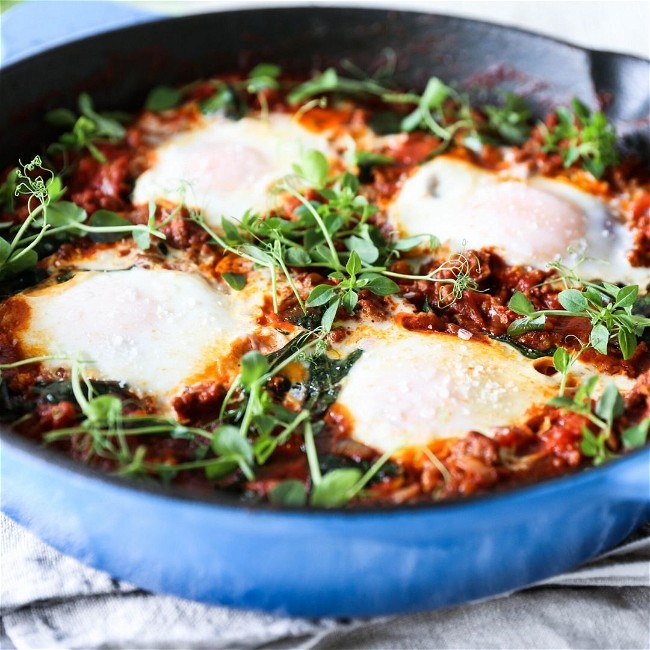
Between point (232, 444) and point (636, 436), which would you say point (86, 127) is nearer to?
point (232, 444)

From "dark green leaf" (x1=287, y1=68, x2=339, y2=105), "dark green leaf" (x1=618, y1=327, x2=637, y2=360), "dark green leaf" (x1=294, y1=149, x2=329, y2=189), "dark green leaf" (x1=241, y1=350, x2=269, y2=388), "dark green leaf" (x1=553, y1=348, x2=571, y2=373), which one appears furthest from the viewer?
"dark green leaf" (x1=287, y1=68, x2=339, y2=105)

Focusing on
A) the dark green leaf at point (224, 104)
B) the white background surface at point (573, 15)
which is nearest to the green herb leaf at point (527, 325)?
the dark green leaf at point (224, 104)

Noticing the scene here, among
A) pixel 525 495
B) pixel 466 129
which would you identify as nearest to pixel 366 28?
pixel 466 129

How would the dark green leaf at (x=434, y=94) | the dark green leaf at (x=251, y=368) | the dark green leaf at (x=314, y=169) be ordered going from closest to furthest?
the dark green leaf at (x=251, y=368) → the dark green leaf at (x=314, y=169) → the dark green leaf at (x=434, y=94)

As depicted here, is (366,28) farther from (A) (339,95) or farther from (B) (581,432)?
(B) (581,432)

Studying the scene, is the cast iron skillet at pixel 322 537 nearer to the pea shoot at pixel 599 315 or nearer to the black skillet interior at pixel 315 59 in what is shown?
the pea shoot at pixel 599 315

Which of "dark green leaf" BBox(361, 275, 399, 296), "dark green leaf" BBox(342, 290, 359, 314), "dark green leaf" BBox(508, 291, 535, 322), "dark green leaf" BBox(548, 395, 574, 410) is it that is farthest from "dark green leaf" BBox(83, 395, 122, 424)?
"dark green leaf" BBox(508, 291, 535, 322)

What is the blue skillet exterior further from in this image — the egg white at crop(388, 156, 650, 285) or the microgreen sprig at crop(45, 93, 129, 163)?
the microgreen sprig at crop(45, 93, 129, 163)
